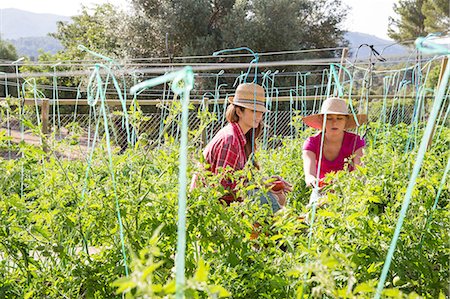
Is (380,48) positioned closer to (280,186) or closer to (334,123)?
(334,123)

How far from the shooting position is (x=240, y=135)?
103 inches

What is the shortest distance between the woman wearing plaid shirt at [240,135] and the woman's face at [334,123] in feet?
1.48

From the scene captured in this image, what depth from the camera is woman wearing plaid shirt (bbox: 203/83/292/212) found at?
8.01ft

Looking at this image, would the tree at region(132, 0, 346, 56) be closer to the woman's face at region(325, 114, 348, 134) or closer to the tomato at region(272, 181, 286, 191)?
the woman's face at region(325, 114, 348, 134)

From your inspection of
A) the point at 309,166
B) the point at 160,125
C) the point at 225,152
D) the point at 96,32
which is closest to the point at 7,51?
the point at 96,32

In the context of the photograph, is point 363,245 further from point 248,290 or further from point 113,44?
point 113,44

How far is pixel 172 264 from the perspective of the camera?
131 centimetres

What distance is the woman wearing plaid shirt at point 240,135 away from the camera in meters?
2.44

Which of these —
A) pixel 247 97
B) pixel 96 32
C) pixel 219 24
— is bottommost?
pixel 247 97

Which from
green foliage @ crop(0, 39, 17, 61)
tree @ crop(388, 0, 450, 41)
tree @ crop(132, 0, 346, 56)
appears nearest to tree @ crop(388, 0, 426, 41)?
tree @ crop(388, 0, 450, 41)

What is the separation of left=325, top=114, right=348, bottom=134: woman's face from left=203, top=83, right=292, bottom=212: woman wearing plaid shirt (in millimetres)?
451

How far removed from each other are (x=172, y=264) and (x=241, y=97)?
1.47 m

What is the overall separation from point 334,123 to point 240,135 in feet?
2.30

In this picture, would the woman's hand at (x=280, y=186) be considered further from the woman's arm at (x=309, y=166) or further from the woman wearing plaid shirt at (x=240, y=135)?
the woman's arm at (x=309, y=166)
